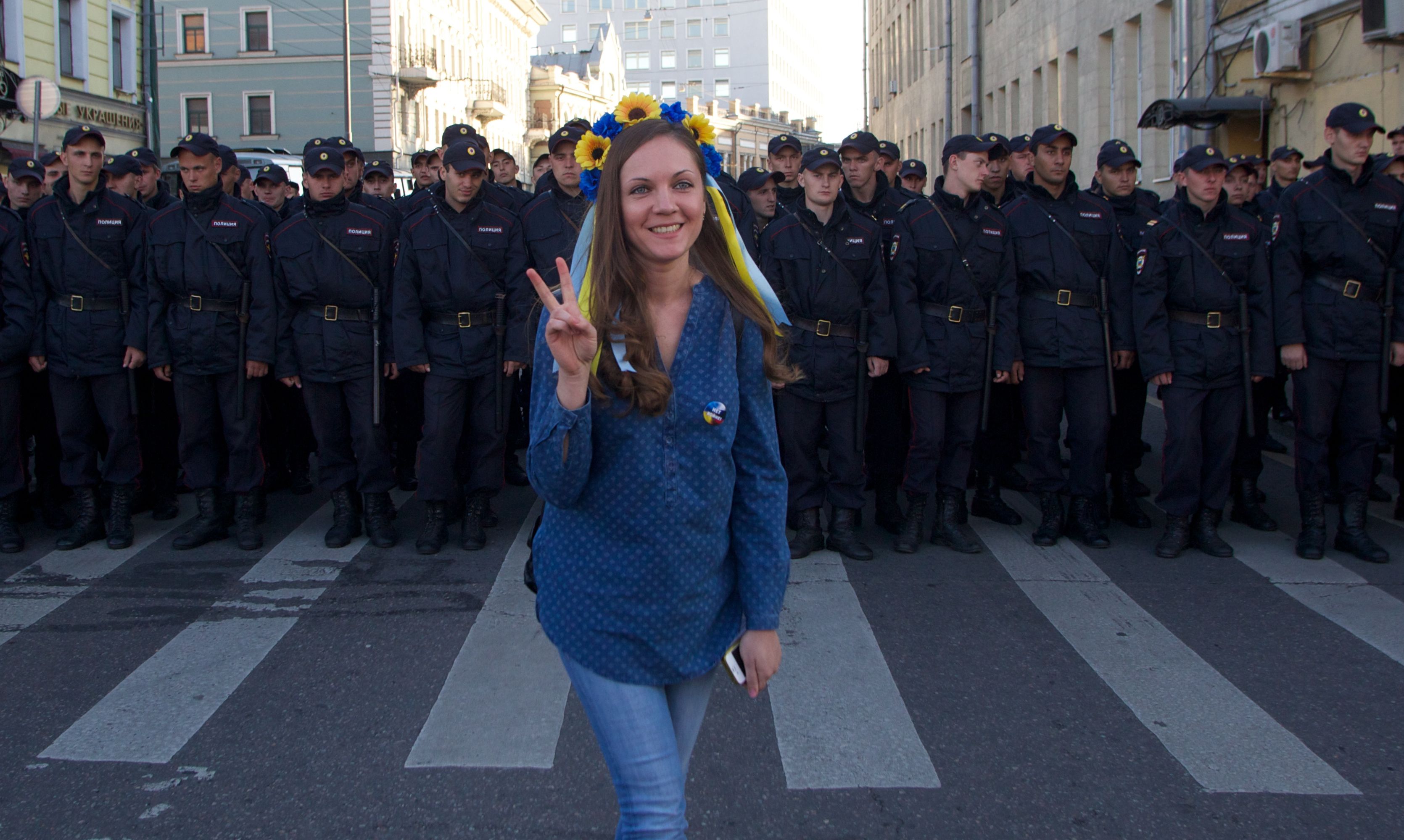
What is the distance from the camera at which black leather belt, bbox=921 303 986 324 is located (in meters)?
7.31

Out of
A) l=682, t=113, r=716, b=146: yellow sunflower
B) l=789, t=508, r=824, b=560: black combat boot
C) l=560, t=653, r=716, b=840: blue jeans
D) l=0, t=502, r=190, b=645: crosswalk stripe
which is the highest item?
l=682, t=113, r=716, b=146: yellow sunflower

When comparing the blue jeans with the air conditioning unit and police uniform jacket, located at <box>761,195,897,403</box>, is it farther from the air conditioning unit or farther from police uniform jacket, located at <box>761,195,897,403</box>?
the air conditioning unit

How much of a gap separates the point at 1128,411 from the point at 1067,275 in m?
1.36

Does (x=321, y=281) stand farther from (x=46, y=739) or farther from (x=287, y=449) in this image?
(x=46, y=739)

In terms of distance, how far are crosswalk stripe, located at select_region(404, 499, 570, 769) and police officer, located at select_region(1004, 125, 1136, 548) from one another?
3.22 meters

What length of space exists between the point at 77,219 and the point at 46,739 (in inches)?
150

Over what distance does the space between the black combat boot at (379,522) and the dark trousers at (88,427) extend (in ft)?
4.43

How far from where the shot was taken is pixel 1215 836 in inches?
146

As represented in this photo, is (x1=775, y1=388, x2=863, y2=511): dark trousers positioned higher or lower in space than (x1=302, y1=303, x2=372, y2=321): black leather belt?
lower

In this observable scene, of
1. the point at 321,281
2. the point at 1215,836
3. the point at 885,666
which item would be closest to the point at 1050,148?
the point at 885,666

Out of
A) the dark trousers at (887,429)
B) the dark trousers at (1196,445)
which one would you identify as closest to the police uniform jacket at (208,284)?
the dark trousers at (887,429)

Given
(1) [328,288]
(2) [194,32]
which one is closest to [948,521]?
(1) [328,288]

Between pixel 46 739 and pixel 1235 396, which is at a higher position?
pixel 1235 396

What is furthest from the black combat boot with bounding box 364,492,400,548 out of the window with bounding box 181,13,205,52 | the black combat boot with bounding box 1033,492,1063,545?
the window with bounding box 181,13,205,52
